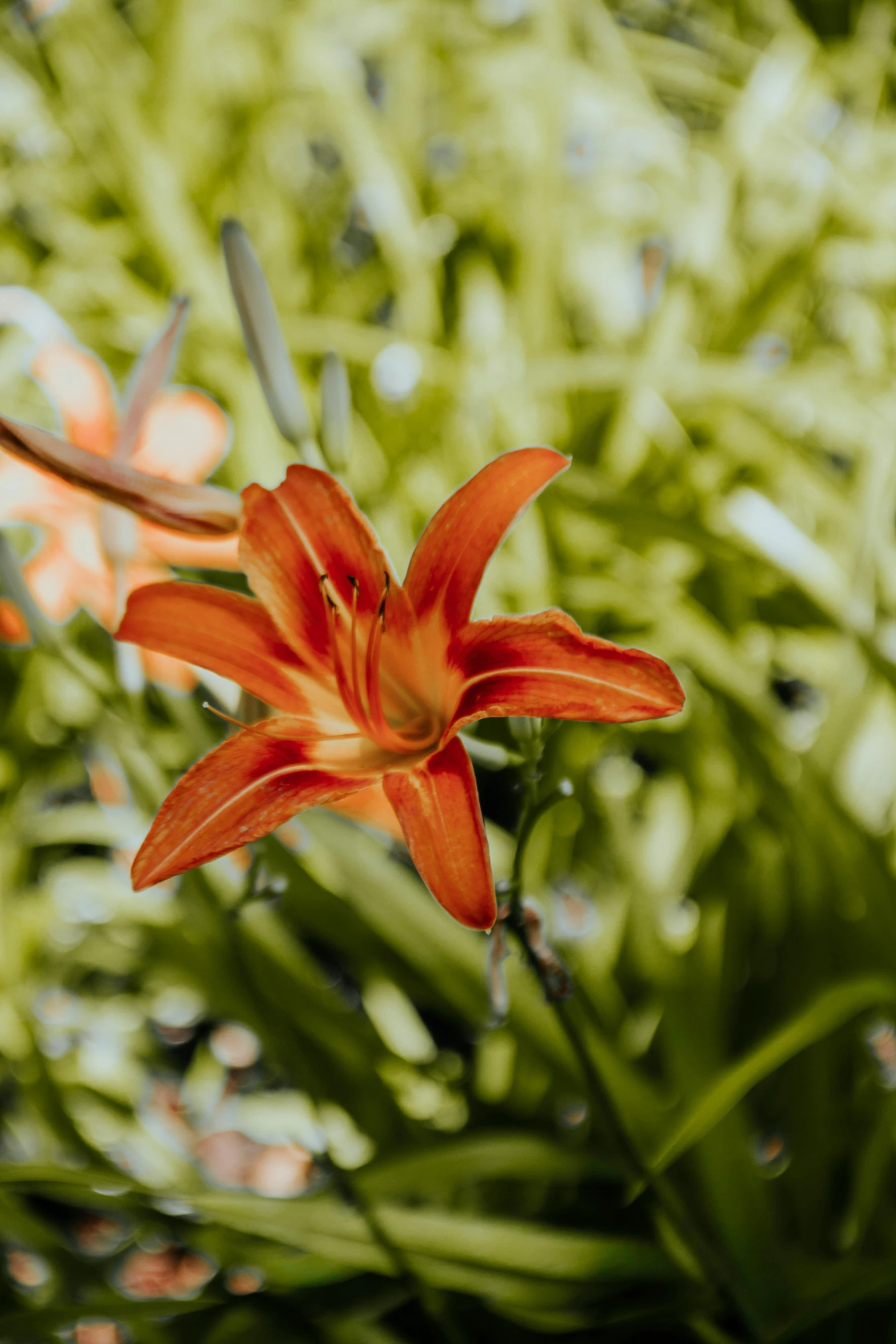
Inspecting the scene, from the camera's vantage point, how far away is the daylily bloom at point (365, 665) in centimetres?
32

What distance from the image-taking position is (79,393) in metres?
0.75

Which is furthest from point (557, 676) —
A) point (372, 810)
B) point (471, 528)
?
point (372, 810)

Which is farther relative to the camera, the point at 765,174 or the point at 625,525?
the point at 765,174

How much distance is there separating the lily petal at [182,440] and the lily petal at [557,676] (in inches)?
18.8

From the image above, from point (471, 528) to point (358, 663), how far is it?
85 mm

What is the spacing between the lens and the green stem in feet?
1.19

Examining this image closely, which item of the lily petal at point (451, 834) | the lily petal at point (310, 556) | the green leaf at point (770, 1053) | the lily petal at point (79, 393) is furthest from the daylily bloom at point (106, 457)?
the green leaf at point (770, 1053)

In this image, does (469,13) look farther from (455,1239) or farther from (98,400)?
(455,1239)

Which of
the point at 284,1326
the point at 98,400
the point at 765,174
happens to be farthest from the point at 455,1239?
the point at 765,174

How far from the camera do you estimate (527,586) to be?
3.03 ft

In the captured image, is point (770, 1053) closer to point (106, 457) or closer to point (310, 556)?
point (310, 556)

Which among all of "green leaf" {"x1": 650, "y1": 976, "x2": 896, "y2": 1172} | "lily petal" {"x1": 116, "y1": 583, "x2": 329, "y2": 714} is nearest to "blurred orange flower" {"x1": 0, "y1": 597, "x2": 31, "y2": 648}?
"lily petal" {"x1": 116, "y1": 583, "x2": 329, "y2": 714}

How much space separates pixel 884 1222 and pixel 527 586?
2.09ft

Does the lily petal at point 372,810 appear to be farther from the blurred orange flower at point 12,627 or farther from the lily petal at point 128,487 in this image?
the blurred orange flower at point 12,627
